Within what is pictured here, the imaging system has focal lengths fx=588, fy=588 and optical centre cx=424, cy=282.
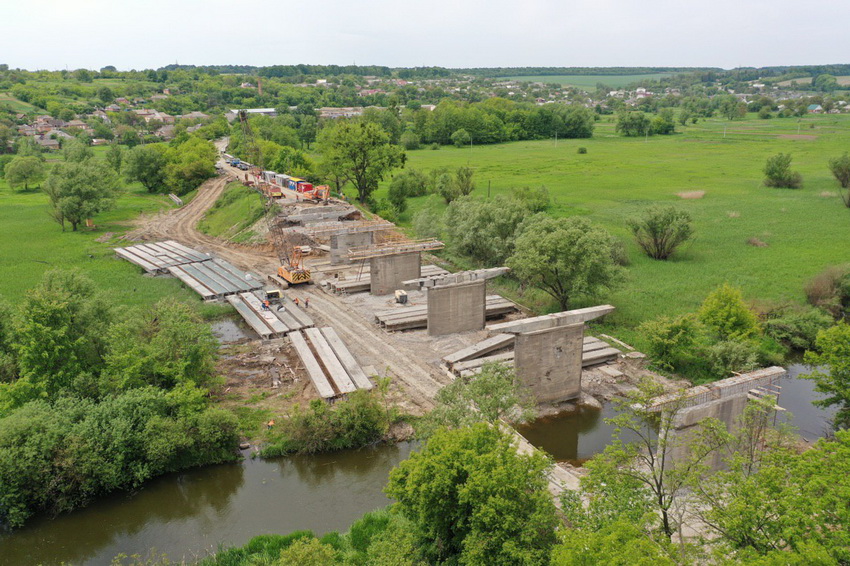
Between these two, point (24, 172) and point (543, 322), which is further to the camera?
point (24, 172)

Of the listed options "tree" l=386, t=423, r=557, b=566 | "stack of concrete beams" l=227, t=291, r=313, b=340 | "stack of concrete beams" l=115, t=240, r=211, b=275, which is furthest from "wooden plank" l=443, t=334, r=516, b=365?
"stack of concrete beams" l=115, t=240, r=211, b=275

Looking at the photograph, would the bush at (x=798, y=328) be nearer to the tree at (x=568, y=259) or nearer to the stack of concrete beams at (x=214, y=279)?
the tree at (x=568, y=259)

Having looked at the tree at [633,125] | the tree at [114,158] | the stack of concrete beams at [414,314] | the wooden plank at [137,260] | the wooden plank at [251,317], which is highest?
the tree at [633,125]

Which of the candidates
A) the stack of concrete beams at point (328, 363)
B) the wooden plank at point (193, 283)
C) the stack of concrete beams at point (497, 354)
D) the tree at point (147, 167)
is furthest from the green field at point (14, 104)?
the stack of concrete beams at point (497, 354)

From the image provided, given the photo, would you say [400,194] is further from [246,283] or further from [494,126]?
[494,126]

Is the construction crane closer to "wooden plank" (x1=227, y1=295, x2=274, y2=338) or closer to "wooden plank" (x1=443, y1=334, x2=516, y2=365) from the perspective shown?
"wooden plank" (x1=227, y1=295, x2=274, y2=338)

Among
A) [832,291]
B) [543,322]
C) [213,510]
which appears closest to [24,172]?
[213,510]

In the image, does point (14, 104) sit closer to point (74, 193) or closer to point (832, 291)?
point (74, 193)
